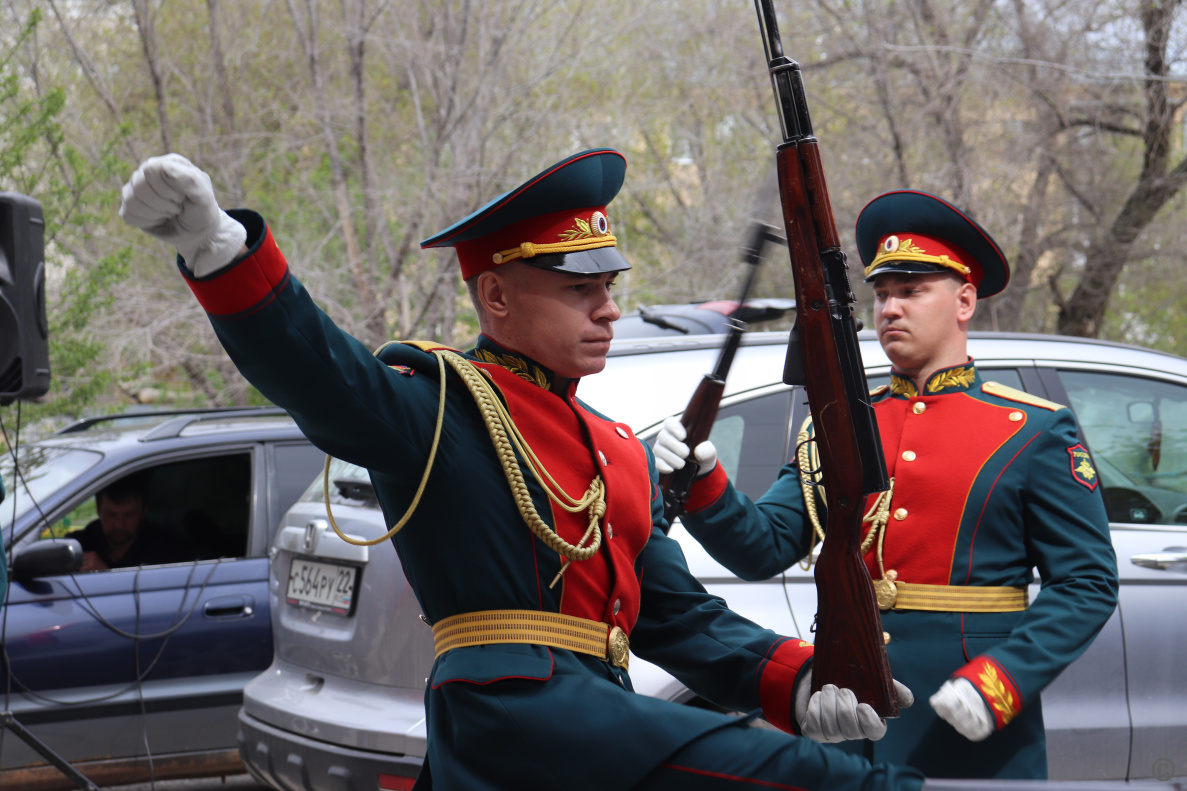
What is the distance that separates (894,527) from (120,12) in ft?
33.2

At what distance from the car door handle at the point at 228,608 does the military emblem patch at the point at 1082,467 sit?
12.0 feet

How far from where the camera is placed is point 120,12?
419 inches

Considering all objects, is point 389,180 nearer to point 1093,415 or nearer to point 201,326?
point 201,326

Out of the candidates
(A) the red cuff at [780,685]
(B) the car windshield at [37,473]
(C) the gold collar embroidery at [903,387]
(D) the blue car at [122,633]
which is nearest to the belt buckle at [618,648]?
(A) the red cuff at [780,685]

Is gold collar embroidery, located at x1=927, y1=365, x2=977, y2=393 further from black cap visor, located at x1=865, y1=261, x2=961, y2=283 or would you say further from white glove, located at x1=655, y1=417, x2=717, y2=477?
white glove, located at x1=655, y1=417, x2=717, y2=477

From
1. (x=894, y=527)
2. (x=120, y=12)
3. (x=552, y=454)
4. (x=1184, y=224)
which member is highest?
(x=120, y=12)

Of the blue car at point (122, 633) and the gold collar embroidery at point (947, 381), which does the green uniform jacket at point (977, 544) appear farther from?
the blue car at point (122, 633)

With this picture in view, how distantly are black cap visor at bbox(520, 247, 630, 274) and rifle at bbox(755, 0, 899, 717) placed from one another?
0.48 meters

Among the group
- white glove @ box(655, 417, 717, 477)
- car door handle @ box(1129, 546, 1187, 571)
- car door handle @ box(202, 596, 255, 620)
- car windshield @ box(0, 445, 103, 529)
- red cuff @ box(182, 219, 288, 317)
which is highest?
red cuff @ box(182, 219, 288, 317)

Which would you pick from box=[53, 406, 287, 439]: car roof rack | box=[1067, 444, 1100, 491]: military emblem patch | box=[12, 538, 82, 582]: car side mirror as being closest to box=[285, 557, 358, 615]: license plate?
box=[12, 538, 82, 582]: car side mirror

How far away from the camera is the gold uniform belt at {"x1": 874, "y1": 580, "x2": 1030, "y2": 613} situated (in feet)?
8.92

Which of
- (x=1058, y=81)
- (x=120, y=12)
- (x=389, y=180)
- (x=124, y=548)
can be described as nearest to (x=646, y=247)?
(x=389, y=180)

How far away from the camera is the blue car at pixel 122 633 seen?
15.8 ft

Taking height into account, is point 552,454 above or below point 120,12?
below
